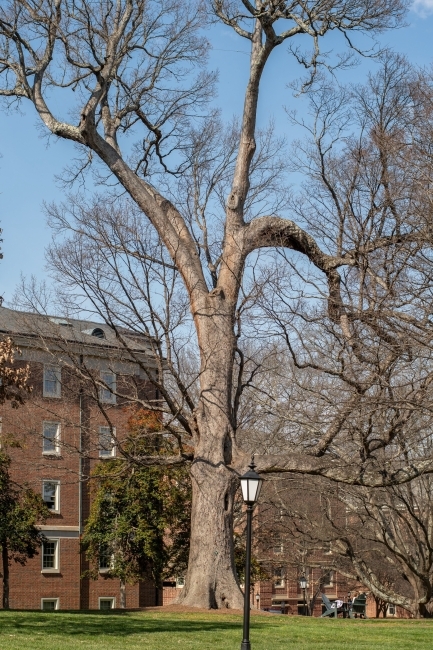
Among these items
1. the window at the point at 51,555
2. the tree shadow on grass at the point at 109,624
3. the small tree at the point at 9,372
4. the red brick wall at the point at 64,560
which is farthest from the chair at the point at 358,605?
the small tree at the point at 9,372

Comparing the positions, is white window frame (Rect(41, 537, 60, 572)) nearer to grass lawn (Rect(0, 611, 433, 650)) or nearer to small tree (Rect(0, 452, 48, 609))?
small tree (Rect(0, 452, 48, 609))

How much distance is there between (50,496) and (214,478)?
2480cm

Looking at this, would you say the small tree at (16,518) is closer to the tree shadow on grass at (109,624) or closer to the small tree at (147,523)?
the small tree at (147,523)

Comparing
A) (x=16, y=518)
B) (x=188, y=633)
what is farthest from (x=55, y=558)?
(x=188, y=633)

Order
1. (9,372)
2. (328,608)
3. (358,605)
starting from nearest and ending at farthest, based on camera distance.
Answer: (9,372)
(358,605)
(328,608)

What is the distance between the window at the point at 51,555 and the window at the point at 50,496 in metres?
1.47

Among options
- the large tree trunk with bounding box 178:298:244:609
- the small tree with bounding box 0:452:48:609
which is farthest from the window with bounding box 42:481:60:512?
the large tree trunk with bounding box 178:298:244:609

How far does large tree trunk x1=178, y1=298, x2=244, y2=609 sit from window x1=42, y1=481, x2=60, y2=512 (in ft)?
78.4

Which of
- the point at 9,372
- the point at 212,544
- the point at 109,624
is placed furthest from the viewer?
the point at 212,544

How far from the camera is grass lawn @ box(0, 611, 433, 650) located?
11.3 m

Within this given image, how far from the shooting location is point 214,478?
61.9ft

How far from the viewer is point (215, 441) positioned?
19203 mm

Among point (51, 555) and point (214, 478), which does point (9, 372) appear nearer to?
point (214, 478)

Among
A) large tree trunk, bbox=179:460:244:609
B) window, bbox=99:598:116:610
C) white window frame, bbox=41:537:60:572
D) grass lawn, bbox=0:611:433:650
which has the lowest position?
window, bbox=99:598:116:610
